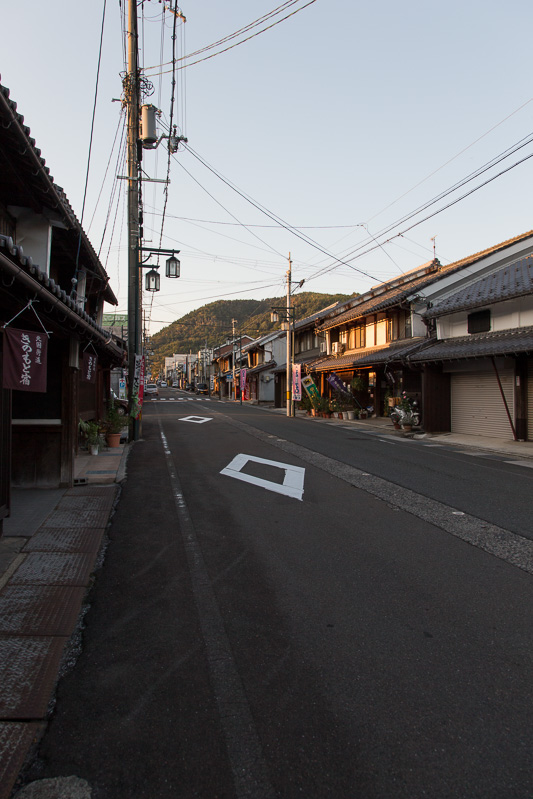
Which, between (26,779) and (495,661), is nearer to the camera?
(26,779)

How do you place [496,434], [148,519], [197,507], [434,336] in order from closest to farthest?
[148,519], [197,507], [496,434], [434,336]

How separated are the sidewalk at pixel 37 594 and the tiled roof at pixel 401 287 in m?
19.6

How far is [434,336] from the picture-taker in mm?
22250

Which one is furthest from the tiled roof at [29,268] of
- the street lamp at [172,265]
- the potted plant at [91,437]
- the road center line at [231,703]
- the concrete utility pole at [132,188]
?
the street lamp at [172,265]

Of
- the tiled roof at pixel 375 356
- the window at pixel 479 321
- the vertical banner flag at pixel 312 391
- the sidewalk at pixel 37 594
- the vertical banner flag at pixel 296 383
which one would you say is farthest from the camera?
the vertical banner flag at pixel 296 383

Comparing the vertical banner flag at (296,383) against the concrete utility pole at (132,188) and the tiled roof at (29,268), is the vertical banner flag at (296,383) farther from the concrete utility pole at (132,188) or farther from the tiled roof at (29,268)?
the tiled roof at (29,268)

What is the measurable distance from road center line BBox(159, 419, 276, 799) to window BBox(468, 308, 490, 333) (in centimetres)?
1725

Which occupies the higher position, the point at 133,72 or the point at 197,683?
the point at 133,72

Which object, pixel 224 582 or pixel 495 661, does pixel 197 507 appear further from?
pixel 495 661

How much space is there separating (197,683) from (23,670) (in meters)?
1.26

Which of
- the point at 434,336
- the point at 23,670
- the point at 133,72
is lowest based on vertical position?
the point at 23,670

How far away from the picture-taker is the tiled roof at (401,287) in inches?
914

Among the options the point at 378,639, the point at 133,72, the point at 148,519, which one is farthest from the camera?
the point at 133,72

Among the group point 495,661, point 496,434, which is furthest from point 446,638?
point 496,434
